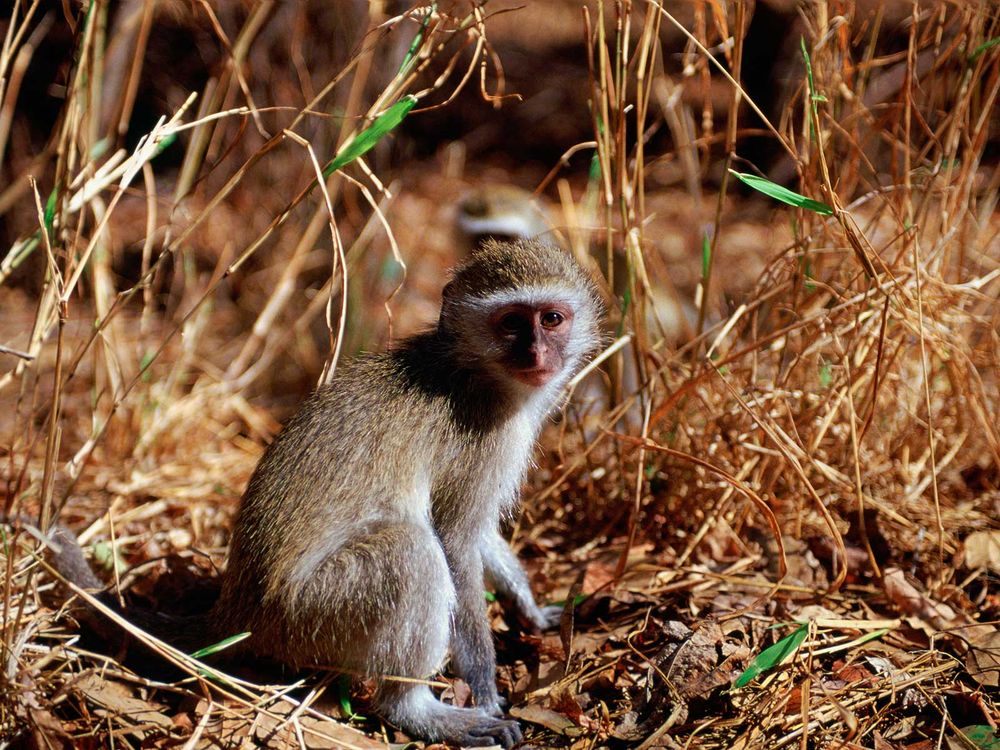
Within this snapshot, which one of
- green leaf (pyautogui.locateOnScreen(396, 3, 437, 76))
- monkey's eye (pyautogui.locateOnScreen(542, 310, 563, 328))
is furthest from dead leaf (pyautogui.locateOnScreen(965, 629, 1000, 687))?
green leaf (pyautogui.locateOnScreen(396, 3, 437, 76))

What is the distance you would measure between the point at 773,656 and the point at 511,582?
3.85ft

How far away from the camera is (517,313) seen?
11.1 feet

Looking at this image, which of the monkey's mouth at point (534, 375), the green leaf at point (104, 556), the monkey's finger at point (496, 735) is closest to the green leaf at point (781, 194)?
the monkey's mouth at point (534, 375)

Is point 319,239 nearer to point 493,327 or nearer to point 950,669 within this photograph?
point 493,327

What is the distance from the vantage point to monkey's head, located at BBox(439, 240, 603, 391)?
10.9 feet

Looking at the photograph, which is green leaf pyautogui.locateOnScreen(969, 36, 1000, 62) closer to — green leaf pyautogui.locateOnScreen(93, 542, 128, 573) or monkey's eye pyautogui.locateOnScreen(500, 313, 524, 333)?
monkey's eye pyautogui.locateOnScreen(500, 313, 524, 333)

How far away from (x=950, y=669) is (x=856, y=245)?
4.79 ft

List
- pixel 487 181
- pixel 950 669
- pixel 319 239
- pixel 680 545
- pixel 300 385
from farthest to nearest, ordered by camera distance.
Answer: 1. pixel 487 181
2. pixel 319 239
3. pixel 300 385
4. pixel 680 545
5. pixel 950 669

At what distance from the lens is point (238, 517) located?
3.31 m

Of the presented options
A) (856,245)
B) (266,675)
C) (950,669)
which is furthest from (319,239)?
(950,669)

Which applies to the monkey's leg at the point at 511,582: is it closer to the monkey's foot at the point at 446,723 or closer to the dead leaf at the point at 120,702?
the monkey's foot at the point at 446,723

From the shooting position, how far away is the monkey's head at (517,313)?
333 centimetres

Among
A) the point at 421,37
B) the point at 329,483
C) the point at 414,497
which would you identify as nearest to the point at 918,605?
the point at 414,497

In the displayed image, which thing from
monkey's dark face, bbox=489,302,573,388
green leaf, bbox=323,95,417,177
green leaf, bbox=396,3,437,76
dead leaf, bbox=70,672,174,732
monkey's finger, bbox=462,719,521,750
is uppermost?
green leaf, bbox=396,3,437,76
